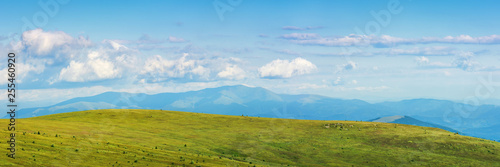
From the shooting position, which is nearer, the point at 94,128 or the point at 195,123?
the point at 94,128

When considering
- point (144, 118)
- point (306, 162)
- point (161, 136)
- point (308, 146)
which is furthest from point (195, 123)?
point (306, 162)

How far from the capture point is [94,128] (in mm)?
87750

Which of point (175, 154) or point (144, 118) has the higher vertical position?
point (144, 118)

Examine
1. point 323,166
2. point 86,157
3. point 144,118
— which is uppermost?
point 144,118

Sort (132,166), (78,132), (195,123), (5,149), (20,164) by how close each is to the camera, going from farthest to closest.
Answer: (195,123)
(78,132)
(132,166)
(5,149)
(20,164)

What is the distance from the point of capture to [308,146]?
87.5m

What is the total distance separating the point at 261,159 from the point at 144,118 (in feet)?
180

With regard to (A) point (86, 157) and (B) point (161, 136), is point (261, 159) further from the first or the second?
(A) point (86, 157)

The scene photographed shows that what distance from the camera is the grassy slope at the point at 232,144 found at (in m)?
53.1

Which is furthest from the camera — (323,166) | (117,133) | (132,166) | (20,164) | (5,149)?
(117,133)

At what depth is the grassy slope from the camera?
53.1m

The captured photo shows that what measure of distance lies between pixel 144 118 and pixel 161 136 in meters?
31.1

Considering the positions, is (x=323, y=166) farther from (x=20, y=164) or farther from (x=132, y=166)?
(x=20, y=164)

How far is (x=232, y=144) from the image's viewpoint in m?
85.2
